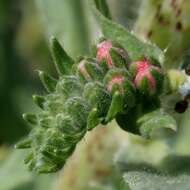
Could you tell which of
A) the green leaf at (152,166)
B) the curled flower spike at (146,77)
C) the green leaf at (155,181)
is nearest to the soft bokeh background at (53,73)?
the green leaf at (152,166)

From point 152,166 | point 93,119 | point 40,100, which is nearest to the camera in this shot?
point 93,119

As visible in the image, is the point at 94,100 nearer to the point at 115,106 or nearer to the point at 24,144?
the point at 115,106

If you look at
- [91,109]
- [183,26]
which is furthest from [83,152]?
[91,109]

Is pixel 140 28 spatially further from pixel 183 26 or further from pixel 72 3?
pixel 72 3

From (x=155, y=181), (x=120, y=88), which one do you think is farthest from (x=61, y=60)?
(x=155, y=181)

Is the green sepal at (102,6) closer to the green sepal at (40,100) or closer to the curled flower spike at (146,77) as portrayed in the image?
the curled flower spike at (146,77)

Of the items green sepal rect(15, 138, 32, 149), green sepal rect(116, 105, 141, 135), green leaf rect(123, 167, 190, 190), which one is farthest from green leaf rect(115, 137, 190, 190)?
green sepal rect(15, 138, 32, 149)
